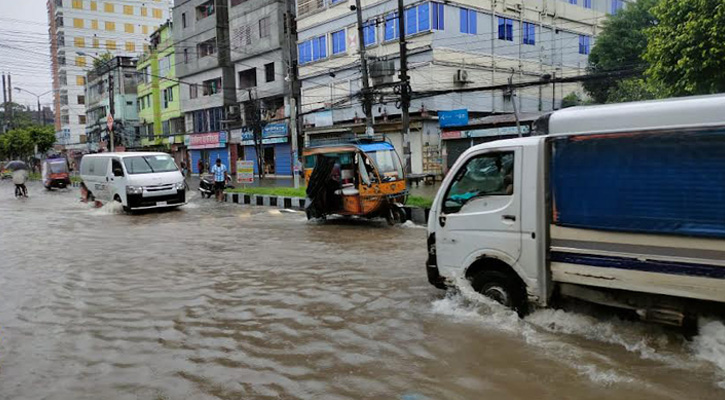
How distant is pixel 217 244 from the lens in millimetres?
11352

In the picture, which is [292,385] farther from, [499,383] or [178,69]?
[178,69]

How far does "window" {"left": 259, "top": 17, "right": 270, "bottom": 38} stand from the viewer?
37250 millimetres

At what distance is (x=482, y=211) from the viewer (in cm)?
562

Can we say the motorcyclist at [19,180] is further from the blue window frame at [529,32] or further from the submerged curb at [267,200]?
the blue window frame at [529,32]

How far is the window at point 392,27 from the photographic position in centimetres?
2836

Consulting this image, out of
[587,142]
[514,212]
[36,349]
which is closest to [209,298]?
[36,349]

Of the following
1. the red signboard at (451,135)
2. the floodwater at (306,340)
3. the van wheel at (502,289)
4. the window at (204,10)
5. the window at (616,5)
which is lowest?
the floodwater at (306,340)

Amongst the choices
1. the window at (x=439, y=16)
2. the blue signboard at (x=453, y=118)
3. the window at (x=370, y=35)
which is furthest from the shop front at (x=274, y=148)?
the window at (x=439, y=16)

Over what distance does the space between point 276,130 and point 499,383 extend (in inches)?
1339

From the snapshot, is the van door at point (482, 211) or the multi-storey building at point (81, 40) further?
the multi-storey building at point (81, 40)

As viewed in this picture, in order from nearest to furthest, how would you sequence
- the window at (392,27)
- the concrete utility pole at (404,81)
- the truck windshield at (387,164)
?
the truck windshield at (387,164)
the concrete utility pole at (404,81)
the window at (392,27)

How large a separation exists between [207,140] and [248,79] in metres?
6.98

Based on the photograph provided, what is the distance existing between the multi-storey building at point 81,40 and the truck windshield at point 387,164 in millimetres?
70416

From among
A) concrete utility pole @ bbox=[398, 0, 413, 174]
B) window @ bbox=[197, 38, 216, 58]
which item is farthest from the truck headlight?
window @ bbox=[197, 38, 216, 58]
